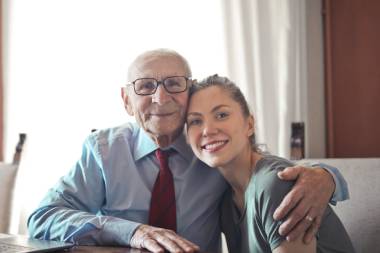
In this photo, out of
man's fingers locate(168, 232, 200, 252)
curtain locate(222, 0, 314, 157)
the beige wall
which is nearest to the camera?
man's fingers locate(168, 232, 200, 252)

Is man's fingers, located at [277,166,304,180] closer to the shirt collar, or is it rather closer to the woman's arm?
the woman's arm

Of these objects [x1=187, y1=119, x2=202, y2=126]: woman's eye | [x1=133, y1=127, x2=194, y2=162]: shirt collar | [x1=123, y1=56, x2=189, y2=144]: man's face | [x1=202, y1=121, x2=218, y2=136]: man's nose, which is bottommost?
[x1=133, y1=127, x2=194, y2=162]: shirt collar

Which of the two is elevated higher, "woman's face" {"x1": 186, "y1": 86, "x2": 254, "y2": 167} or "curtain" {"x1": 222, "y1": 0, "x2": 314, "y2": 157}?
"curtain" {"x1": 222, "y1": 0, "x2": 314, "y2": 157}

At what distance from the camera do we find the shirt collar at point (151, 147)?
146 centimetres

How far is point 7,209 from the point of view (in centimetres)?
188

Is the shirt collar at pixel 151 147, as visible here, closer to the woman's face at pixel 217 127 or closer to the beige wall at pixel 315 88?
the woman's face at pixel 217 127

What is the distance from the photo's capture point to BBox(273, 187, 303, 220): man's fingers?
107 centimetres

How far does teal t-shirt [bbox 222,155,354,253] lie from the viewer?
1090mm

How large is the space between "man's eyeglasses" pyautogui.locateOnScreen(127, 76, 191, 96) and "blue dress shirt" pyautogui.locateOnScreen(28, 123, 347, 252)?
150 millimetres

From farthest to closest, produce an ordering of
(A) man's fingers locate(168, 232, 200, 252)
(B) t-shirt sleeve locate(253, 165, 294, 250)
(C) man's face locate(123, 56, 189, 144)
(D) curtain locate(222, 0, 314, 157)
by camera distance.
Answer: (D) curtain locate(222, 0, 314, 157) → (C) man's face locate(123, 56, 189, 144) → (B) t-shirt sleeve locate(253, 165, 294, 250) → (A) man's fingers locate(168, 232, 200, 252)

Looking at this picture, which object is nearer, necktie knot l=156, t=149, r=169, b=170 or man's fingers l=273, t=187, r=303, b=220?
man's fingers l=273, t=187, r=303, b=220

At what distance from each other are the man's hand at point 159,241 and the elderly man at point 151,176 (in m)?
0.21

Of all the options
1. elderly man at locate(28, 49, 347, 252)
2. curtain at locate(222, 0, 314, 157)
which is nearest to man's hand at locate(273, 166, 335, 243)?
elderly man at locate(28, 49, 347, 252)

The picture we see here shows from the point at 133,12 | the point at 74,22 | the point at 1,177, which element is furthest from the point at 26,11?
the point at 1,177
